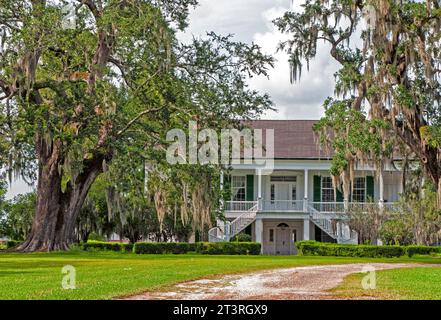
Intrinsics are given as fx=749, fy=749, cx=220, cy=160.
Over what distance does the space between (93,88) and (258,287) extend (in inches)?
561

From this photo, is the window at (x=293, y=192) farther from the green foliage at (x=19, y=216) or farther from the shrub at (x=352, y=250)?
the green foliage at (x=19, y=216)

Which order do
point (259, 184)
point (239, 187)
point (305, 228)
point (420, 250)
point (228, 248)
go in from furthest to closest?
point (239, 187) → point (259, 184) → point (305, 228) → point (228, 248) → point (420, 250)

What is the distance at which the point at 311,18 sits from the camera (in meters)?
24.6

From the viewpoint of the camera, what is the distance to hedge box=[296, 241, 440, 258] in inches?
1230

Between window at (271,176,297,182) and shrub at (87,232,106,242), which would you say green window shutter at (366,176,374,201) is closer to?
window at (271,176,297,182)

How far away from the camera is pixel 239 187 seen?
142 ft

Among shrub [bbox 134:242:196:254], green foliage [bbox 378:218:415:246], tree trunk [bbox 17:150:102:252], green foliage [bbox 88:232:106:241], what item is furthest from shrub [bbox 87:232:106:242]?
green foliage [bbox 378:218:415:246]

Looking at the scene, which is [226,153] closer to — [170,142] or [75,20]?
[170,142]

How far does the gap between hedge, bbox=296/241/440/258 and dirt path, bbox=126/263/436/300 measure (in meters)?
15.1

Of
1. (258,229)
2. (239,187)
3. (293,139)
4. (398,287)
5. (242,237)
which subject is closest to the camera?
(398,287)

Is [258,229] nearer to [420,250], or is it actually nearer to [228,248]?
[228,248]

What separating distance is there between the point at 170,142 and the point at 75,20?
211 inches

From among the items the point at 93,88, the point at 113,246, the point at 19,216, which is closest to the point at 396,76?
the point at 93,88
